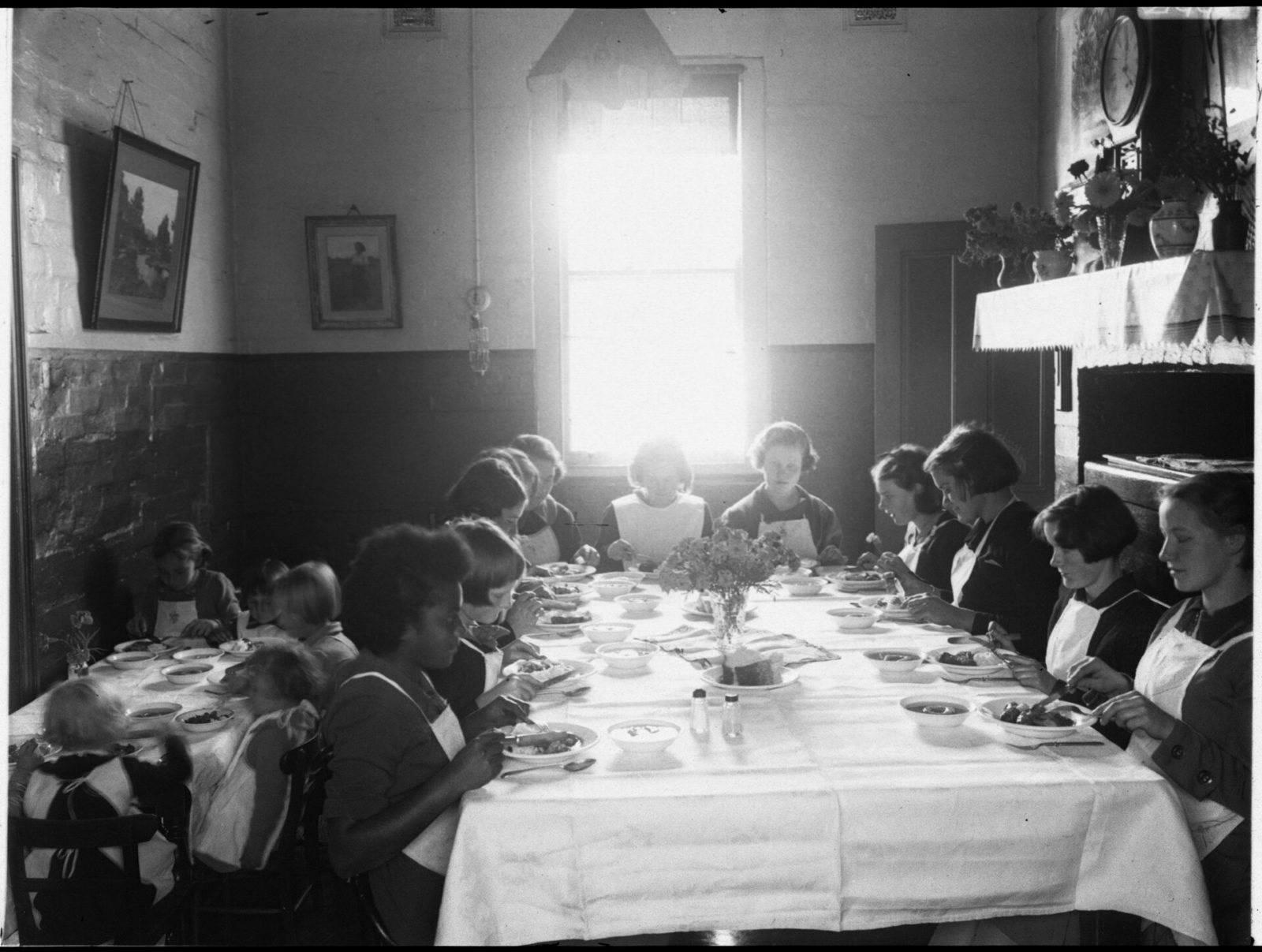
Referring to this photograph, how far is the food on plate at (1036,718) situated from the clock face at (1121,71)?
11.7 feet

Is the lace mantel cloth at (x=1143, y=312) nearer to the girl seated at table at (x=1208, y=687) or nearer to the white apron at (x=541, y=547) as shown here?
the girl seated at table at (x=1208, y=687)

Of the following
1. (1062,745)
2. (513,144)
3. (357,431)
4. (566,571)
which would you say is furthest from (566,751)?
(513,144)

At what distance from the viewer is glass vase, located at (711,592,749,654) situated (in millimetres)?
3439

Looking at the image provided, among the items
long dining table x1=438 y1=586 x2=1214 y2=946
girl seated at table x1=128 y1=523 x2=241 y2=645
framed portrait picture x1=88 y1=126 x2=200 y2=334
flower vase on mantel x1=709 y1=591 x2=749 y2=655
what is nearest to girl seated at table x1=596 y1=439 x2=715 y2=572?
girl seated at table x1=128 y1=523 x2=241 y2=645

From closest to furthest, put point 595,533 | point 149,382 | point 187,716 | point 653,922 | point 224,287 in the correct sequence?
point 653,922
point 187,716
point 149,382
point 224,287
point 595,533

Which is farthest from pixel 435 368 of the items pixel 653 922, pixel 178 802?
pixel 653 922

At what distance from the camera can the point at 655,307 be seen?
731 cm

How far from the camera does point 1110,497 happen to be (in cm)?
334

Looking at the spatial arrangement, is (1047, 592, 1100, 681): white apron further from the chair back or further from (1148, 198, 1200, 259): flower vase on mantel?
the chair back

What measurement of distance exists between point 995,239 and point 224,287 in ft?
14.0

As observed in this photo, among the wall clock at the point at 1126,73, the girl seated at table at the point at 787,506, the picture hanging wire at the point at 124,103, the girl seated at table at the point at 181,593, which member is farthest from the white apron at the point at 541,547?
the wall clock at the point at 1126,73

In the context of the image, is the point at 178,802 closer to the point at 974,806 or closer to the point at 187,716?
the point at 187,716

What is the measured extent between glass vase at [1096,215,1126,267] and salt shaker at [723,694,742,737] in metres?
2.94

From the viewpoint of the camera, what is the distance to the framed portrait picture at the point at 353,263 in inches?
275
